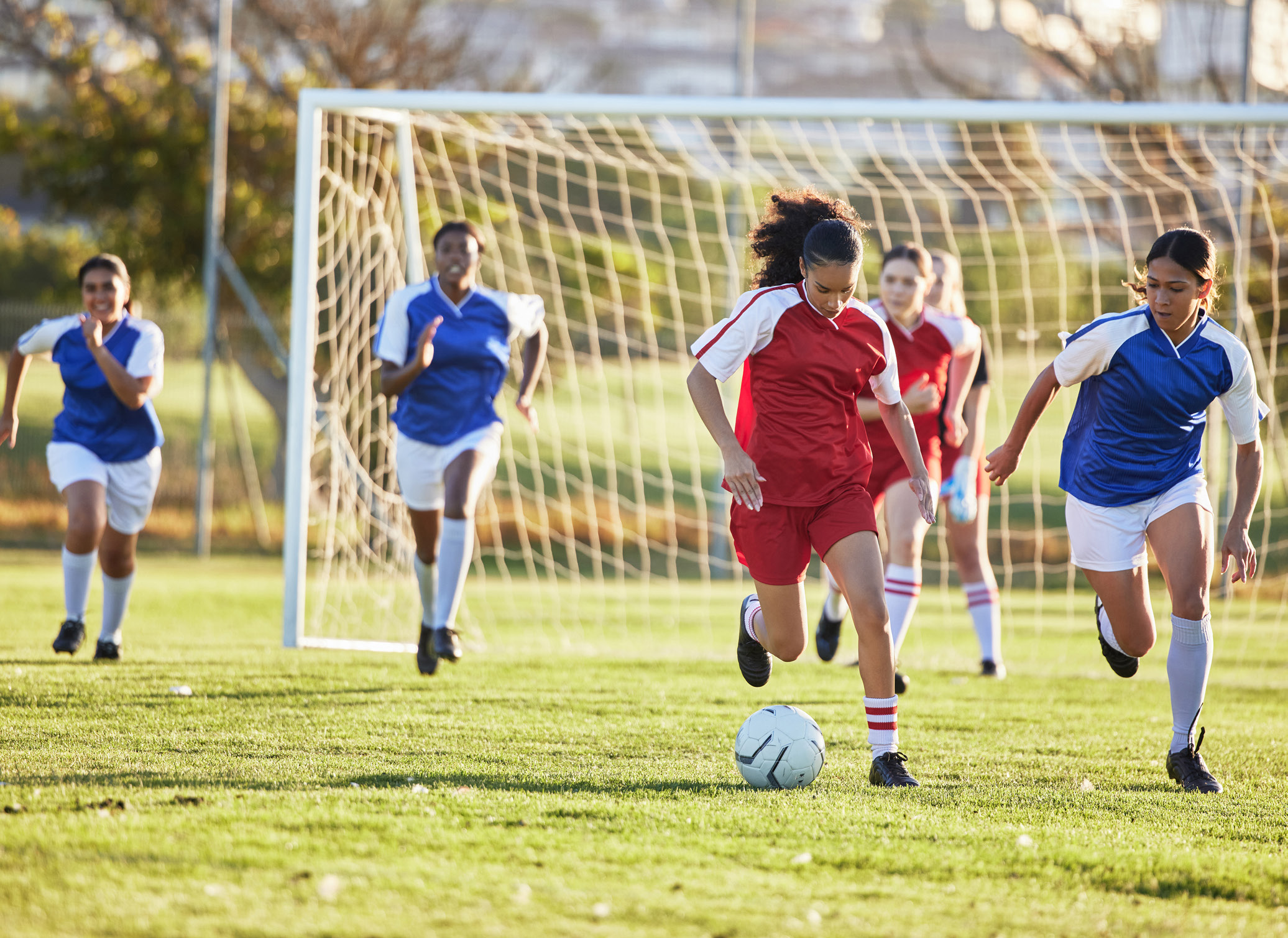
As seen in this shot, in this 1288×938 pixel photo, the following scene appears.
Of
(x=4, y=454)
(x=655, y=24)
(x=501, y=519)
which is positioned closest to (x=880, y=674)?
(x=501, y=519)

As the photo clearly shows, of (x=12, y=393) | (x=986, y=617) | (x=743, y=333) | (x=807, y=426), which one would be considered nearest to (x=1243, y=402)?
(x=807, y=426)

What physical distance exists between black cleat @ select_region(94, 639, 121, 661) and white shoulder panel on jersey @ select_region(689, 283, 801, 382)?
382 cm

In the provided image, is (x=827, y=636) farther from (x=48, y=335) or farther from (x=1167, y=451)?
(x=48, y=335)

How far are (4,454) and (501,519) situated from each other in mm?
5805

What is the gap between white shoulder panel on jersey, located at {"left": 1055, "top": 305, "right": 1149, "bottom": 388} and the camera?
454 cm

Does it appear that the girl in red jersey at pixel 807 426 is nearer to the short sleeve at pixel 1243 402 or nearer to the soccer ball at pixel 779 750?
the soccer ball at pixel 779 750

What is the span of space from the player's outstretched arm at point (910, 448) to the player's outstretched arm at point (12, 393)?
13.9 ft

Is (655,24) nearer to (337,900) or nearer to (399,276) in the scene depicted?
(399,276)

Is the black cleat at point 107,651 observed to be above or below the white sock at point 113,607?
below

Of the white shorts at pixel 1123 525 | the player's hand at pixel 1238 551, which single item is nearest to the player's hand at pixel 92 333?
the white shorts at pixel 1123 525

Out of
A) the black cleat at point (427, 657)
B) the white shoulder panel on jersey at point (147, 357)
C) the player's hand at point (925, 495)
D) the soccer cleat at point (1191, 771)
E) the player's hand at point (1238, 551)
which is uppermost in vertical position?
the white shoulder panel on jersey at point (147, 357)

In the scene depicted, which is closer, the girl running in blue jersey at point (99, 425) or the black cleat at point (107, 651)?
the girl running in blue jersey at point (99, 425)

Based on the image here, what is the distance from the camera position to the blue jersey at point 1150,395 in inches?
178

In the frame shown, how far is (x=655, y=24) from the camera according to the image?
37.9 metres
